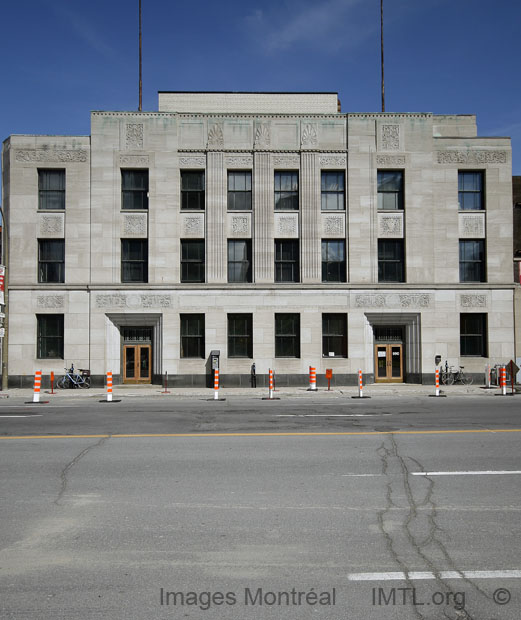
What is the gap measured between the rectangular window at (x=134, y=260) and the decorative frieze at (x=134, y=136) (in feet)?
15.4

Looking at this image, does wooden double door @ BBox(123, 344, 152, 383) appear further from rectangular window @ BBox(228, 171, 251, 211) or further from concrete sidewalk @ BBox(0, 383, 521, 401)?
Result: rectangular window @ BBox(228, 171, 251, 211)

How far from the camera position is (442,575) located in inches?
182

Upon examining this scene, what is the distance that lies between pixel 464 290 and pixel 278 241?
31.8ft

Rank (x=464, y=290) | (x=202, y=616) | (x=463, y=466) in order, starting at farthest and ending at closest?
(x=464, y=290) < (x=463, y=466) < (x=202, y=616)

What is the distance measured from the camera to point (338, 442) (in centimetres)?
1055

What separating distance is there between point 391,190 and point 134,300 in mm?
14099

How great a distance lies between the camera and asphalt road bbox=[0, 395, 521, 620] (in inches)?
168

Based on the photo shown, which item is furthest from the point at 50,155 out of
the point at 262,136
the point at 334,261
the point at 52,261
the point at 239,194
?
the point at 334,261

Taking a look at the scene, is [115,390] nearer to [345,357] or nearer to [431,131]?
[345,357]

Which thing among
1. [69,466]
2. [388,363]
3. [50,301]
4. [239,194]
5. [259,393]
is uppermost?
[239,194]

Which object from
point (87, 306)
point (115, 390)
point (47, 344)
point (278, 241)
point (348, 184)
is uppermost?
point (348, 184)

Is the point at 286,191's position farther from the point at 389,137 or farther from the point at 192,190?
the point at 389,137

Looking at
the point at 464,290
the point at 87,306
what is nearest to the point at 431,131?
the point at 464,290

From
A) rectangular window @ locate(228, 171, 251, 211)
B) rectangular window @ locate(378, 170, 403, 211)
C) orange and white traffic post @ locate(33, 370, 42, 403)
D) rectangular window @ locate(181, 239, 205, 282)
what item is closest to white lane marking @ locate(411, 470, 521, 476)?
orange and white traffic post @ locate(33, 370, 42, 403)
